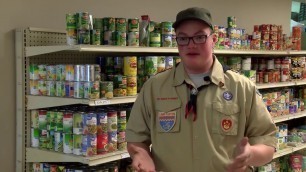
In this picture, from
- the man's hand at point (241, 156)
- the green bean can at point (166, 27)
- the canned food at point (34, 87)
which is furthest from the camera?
the green bean can at point (166, 27)

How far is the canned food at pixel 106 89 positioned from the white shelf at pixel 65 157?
450mm

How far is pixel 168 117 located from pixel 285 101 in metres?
3.59

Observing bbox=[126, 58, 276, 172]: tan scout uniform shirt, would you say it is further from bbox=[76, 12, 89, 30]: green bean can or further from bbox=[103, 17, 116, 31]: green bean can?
bbox=[103, 17, 116, 31]: green bean can

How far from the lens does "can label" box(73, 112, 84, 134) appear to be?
305 centimetres

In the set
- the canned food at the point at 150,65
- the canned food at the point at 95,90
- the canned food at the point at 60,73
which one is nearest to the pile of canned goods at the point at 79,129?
the canned food at the point at 95,90

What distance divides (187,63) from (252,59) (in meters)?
3.32

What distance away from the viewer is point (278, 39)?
5219 millimetres

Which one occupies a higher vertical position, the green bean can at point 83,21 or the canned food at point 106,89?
the green bean can at point 83,21

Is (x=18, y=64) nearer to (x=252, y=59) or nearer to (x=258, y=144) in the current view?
(x=258, y=144)

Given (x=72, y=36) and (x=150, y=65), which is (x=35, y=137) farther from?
(x=150, y=65)

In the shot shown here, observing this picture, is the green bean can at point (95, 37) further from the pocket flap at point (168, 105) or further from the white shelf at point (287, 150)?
the white shelf at point (287, 150)

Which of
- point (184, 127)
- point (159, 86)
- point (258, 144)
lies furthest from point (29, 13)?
point (258, 144)

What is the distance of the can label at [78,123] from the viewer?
3.05 m

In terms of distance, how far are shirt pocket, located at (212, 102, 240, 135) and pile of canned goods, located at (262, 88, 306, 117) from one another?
2.98 m
